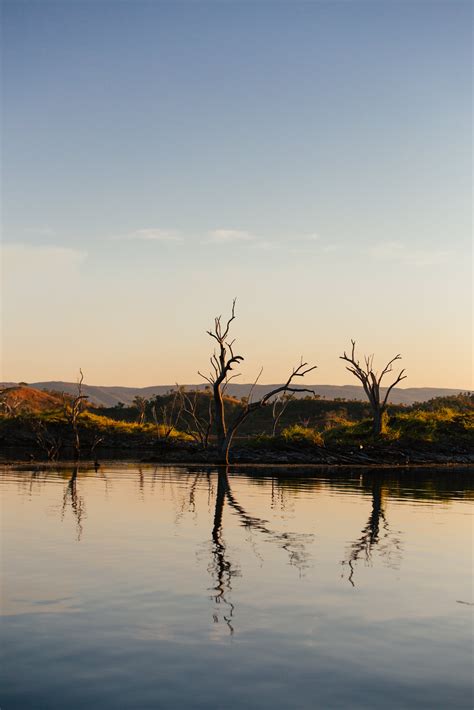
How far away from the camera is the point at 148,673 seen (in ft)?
27.5

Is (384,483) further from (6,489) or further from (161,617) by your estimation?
(161,617)

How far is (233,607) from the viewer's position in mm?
11344

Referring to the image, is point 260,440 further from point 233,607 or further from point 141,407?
point 233,607

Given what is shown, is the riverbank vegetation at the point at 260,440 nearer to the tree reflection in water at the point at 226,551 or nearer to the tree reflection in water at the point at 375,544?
the tree reflection in water at the point at 226,551

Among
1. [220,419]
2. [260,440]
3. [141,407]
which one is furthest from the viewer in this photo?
[141,407]

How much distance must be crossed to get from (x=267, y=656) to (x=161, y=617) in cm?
212

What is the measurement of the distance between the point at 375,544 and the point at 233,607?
669 cm

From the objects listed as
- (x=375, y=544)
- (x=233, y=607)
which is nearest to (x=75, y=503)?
(x=375, y=544)

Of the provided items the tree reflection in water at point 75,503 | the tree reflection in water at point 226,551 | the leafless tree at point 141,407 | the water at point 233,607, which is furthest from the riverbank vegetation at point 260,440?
the water at point 233,607

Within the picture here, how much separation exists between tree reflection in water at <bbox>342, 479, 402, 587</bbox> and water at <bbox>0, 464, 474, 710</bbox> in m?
0.06

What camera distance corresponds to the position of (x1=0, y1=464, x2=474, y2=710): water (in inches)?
317

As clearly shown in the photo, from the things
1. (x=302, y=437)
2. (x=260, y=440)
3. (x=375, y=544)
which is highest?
(x=302, y=437)

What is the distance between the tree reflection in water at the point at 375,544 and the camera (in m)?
15.3

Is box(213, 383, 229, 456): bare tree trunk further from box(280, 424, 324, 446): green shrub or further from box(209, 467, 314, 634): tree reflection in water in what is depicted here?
box(209, 467, 314, 634): tree reflection in water
